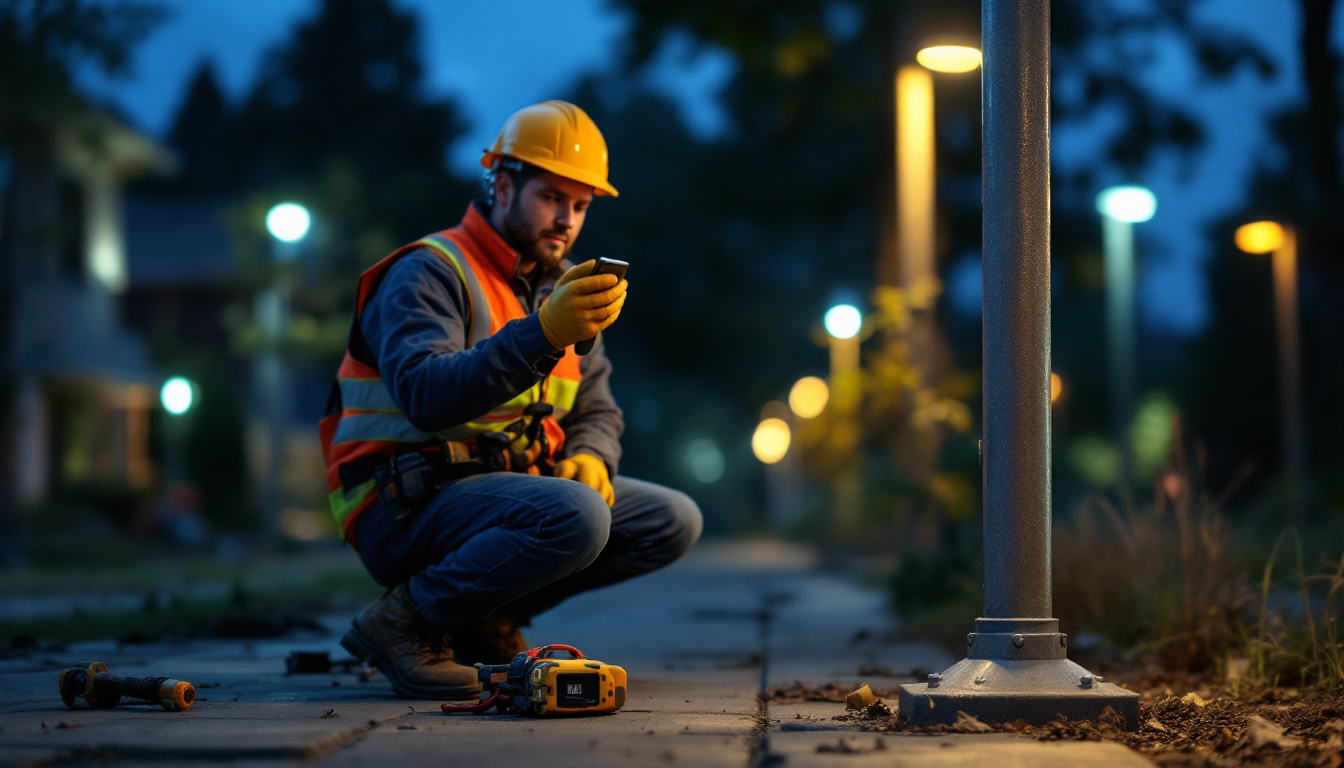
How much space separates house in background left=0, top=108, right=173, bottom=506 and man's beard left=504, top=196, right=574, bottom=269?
1664 centimetres

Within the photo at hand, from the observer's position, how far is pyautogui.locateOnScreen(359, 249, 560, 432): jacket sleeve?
13.9 feet

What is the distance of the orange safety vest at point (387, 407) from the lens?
476 cm

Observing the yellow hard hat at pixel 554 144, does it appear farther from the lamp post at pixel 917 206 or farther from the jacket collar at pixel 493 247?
the lamp post at pixel 917 206

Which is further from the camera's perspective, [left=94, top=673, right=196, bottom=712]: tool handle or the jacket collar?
the jacket collar

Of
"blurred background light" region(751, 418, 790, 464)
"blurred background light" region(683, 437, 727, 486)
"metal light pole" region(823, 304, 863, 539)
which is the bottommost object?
"metal light pole" region(823, 304, 863, 539)

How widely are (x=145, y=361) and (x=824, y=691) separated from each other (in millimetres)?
25627

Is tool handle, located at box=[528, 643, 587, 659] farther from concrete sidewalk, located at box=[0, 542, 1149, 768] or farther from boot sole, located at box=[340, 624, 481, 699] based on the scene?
boot sole, located at box=[340, 624, 481, 699]

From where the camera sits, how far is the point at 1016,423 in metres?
4.27

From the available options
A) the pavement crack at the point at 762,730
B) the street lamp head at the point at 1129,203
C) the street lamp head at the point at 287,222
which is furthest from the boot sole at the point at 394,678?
the street lamp head at the point at 287,222

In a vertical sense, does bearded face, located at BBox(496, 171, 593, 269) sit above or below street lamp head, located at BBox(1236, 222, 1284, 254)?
below

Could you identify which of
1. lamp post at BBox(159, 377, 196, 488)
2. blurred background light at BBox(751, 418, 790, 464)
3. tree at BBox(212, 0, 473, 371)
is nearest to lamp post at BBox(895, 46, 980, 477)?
tree at BBox(212, 0, 473, 371)

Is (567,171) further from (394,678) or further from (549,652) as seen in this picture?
(394,678)

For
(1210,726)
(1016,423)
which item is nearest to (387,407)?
(1016,423)

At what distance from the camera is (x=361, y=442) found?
479 centimetres
